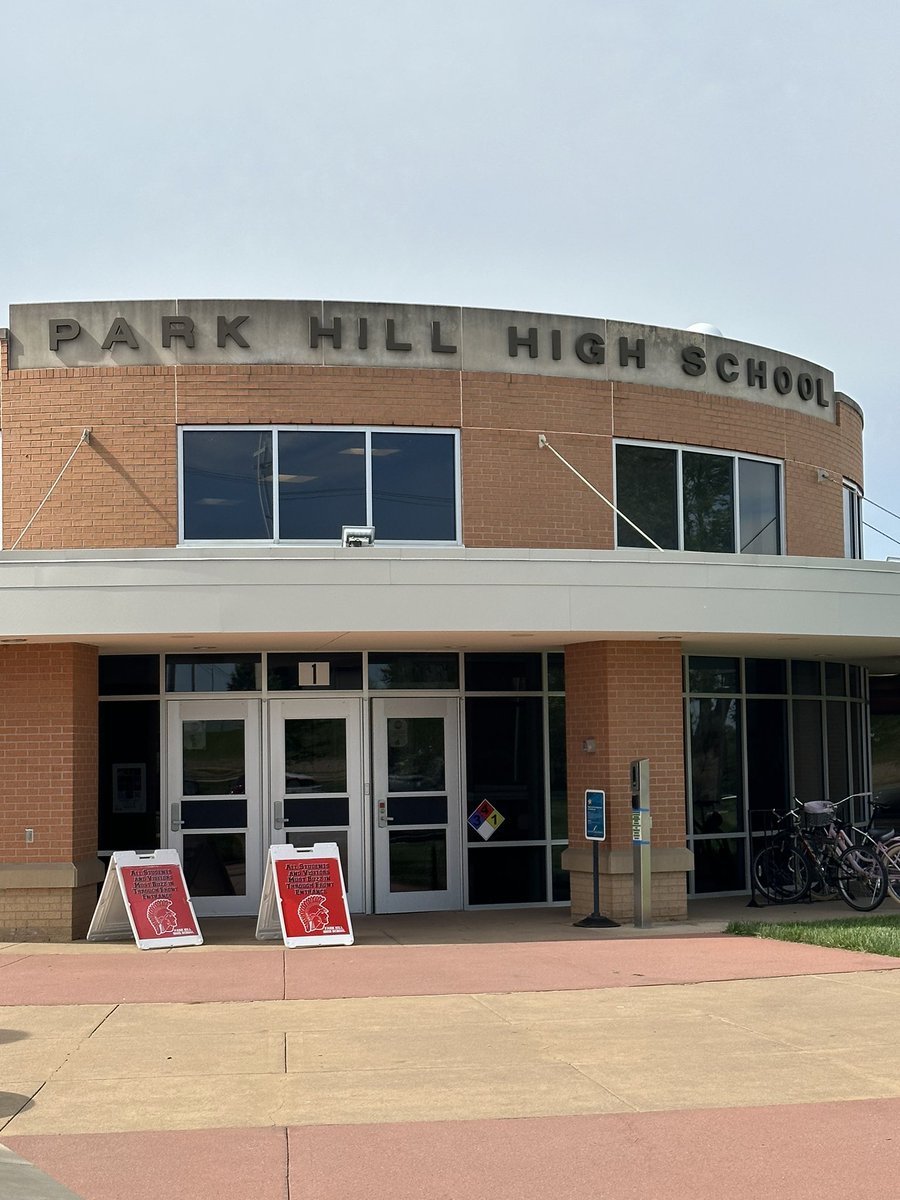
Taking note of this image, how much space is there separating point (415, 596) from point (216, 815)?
4.19 metres

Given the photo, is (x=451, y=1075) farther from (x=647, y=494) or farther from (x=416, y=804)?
(x=647, y=494)

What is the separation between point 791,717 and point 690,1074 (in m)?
11.4

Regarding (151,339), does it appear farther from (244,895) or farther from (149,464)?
(244,895)

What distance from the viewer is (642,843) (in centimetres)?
1577

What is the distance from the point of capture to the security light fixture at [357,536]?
611 inches

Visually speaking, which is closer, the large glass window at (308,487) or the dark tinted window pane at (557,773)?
the large glass window at (308,487)

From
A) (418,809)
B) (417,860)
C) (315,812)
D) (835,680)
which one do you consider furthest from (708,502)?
(315,812)

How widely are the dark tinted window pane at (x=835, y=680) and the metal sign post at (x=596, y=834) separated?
228 inches

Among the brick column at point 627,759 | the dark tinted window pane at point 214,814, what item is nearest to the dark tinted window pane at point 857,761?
the brick column at point 627,759

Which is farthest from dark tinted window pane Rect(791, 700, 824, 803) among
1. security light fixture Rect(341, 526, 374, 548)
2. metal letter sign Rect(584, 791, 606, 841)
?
security light fixture Rect(341, 526, 374, 548)

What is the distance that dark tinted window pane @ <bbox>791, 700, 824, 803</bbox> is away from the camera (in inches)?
773

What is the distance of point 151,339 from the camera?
1664cm

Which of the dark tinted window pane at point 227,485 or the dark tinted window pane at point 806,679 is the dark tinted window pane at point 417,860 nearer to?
the dark tinted window pane at point 227,485

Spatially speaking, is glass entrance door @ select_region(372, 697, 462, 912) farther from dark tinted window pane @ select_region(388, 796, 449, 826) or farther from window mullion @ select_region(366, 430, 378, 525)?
window mullion @ select_region(366, 430, 378, 525)
